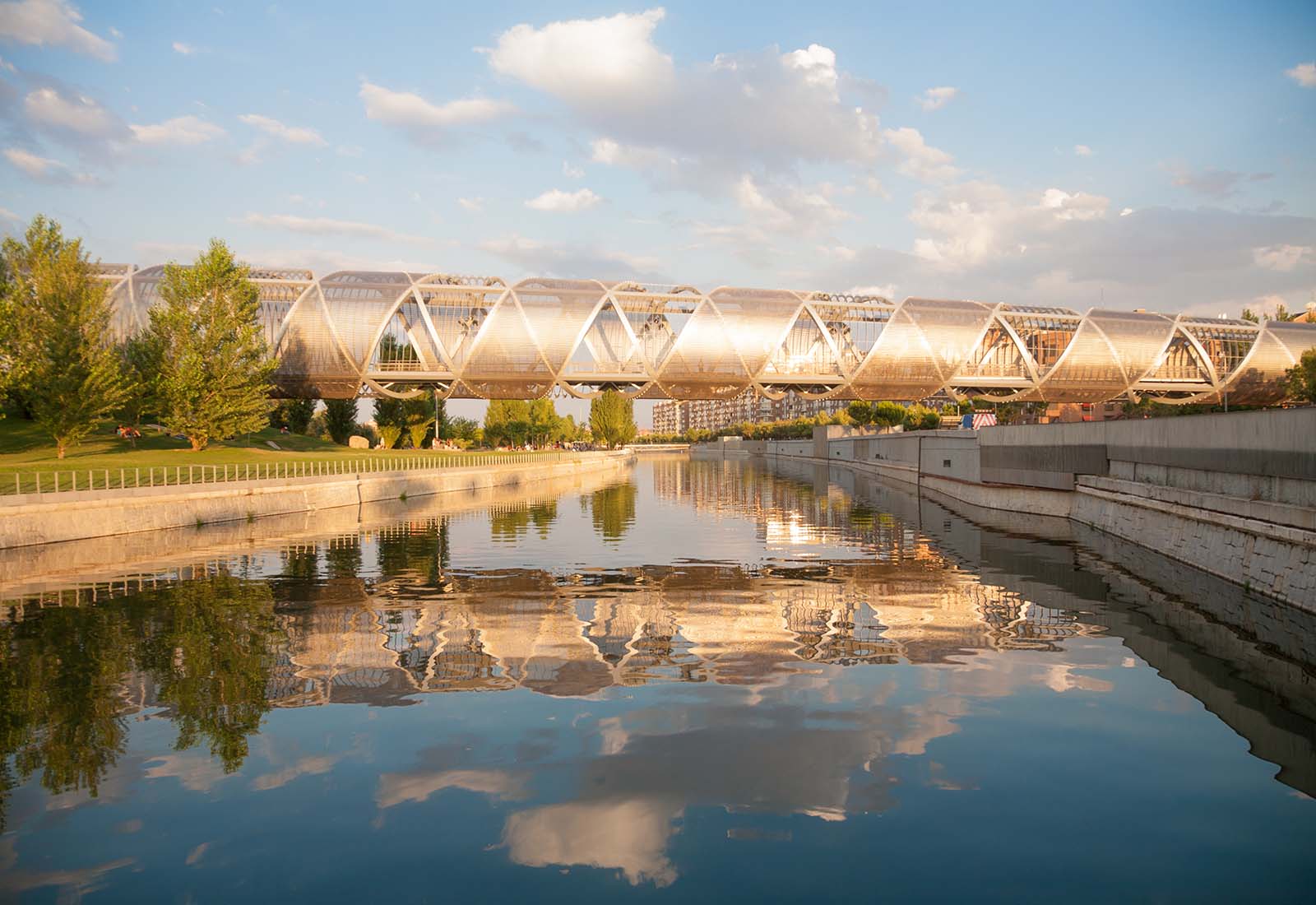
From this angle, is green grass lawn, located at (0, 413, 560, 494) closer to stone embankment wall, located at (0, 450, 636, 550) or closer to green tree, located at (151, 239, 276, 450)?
green tree, located at (151, 239, 276, 450)

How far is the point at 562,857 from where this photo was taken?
20.5 feet

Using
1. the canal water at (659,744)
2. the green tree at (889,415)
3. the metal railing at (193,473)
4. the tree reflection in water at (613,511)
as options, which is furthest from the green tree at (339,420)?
the canal water at (659,744)

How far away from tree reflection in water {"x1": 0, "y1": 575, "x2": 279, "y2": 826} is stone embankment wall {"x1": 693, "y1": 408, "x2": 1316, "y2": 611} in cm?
1595

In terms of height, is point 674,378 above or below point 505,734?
above

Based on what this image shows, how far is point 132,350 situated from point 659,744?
60.8m

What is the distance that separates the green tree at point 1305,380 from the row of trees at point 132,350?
73158mm

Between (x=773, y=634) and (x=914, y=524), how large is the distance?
19.9 m

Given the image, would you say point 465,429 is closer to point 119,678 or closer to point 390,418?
point 390,418

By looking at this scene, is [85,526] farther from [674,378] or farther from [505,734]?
[674,378]

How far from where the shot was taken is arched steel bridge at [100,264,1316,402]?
235 feet

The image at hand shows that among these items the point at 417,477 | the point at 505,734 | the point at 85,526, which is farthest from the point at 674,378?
the point at 505,734

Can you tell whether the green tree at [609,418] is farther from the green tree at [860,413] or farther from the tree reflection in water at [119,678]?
the tree reflection in water at [119,678]

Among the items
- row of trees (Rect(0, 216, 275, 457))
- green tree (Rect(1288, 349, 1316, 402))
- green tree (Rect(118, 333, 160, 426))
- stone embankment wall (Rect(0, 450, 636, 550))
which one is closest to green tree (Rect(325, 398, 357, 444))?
row of trees (Rect(0, 216, 275, 457))

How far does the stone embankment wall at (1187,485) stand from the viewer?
47.8ft
